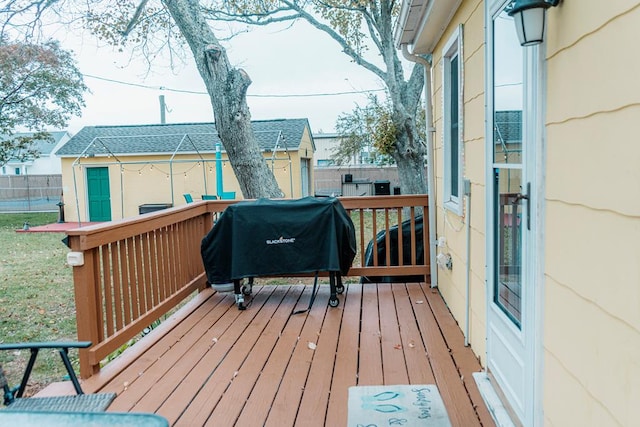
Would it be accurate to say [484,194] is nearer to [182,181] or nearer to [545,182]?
[545,182]

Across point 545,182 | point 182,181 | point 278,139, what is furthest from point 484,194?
point 182,181

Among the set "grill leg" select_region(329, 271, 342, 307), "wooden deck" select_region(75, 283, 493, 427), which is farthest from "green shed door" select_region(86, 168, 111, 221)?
"grill leg" select_region(329, 271, 342, 307)

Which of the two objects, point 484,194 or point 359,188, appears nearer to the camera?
point 484,194

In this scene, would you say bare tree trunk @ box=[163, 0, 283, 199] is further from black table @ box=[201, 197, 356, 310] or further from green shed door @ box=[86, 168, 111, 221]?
green shed door @ box=[86, 168, 111, 221]

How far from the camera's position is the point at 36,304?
6086 mm

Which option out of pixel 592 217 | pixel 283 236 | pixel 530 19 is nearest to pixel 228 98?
pixel 283 236

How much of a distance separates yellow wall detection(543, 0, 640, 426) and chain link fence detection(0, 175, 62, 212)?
2343 centimetres

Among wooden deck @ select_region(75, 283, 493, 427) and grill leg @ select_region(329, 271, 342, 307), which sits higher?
grill leg @ select_region(329, 271, 342, 307)

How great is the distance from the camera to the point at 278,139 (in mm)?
15125

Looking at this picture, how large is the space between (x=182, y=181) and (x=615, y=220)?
16.1 meters

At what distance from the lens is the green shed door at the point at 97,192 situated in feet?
55.3

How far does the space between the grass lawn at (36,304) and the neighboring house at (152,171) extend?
5430 mm

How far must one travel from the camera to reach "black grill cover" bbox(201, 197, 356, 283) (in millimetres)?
4148

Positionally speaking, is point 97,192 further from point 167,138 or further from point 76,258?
point 76,258
